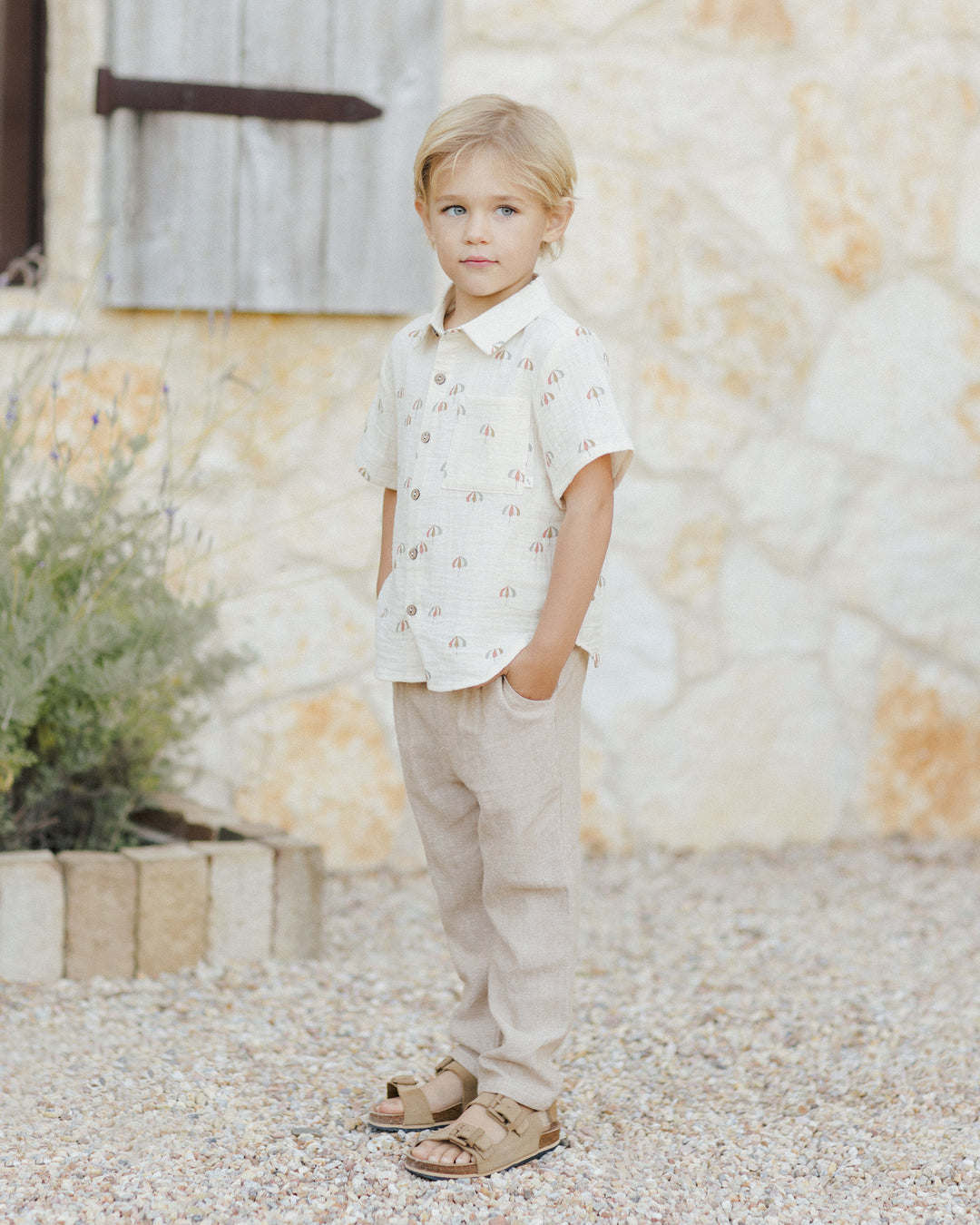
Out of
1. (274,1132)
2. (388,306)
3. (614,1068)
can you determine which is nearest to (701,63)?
(388,306)

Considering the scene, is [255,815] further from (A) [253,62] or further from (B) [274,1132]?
(A) [253,62]

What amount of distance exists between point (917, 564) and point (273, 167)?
180 cm

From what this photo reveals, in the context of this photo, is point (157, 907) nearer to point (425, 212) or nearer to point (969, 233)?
point (425, 212)

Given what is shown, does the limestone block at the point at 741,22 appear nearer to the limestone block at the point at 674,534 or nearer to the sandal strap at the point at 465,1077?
the limestone block at the point at 674,534

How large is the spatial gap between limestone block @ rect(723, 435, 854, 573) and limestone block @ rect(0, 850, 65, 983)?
183cm

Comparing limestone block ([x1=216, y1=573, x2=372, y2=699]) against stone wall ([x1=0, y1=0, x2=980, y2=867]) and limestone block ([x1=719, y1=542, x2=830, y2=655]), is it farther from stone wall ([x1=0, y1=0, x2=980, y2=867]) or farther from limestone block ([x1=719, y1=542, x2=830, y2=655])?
limestone block ([x1=719, y1=542, x2=830, y2=655])

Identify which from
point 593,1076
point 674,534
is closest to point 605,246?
point 674,534

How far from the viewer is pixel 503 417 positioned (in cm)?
171

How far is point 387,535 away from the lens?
6.31 feet

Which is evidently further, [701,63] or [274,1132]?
[701,63]

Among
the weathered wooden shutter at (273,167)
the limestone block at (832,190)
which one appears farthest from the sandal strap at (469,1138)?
the limestone block at (832,190)

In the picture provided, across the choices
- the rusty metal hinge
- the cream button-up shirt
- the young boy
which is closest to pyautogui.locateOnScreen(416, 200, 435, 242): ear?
the young boy

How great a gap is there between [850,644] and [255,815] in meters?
1.50

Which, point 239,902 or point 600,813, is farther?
point 600,813
